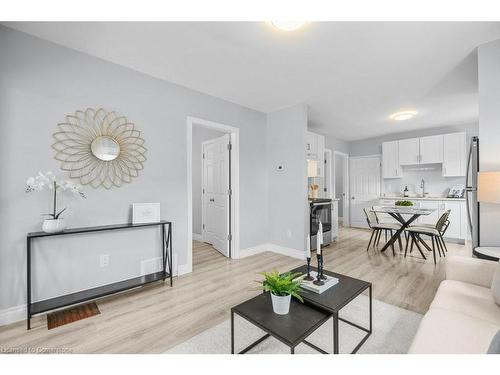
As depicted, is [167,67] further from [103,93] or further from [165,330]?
[165,330]

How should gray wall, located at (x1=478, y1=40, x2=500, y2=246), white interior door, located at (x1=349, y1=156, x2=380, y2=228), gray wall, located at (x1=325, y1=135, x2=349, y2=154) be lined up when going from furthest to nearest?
white interior door, located at (x1=349, y1=156, x2=380, y2=228), gray wall, located at (x1=325, y1=135, x2=349, y2=154), gray wall, located at (x1=478, y1=40, x2=500, y2=246)

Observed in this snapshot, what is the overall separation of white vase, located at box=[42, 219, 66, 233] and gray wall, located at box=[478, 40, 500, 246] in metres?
4.00

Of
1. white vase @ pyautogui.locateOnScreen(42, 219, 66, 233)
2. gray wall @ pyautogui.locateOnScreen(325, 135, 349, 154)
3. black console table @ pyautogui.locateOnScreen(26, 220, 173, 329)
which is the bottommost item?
black console table @ pyautogui.locateOnScreen(26, 220, 173, 329)

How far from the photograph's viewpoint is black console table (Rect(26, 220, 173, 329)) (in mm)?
1937

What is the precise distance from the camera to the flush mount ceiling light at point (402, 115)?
14.4 feet

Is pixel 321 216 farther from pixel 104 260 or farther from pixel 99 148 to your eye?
pixel 99 148

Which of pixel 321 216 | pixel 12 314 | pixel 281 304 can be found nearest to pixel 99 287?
pixel 12 314

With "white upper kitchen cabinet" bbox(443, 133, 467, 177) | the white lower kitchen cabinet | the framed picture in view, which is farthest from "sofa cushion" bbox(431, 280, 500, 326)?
"white upper kitchen cabinet" bbox(443, 133, 467, 177)

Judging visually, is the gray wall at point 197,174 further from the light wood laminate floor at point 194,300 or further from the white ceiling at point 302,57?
the white ceiling at point 302,57

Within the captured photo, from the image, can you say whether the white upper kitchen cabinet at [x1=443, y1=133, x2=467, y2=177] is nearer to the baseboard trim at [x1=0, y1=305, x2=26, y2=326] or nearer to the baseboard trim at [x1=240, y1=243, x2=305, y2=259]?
the baseboard trim at [x1=240, y1=243, x2=305, y2=259]

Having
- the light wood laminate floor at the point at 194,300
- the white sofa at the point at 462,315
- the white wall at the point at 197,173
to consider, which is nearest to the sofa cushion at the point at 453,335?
the white sofa at the point at 462,315

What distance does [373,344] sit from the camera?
1.69 m

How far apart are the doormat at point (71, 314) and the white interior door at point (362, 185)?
6349 mm
